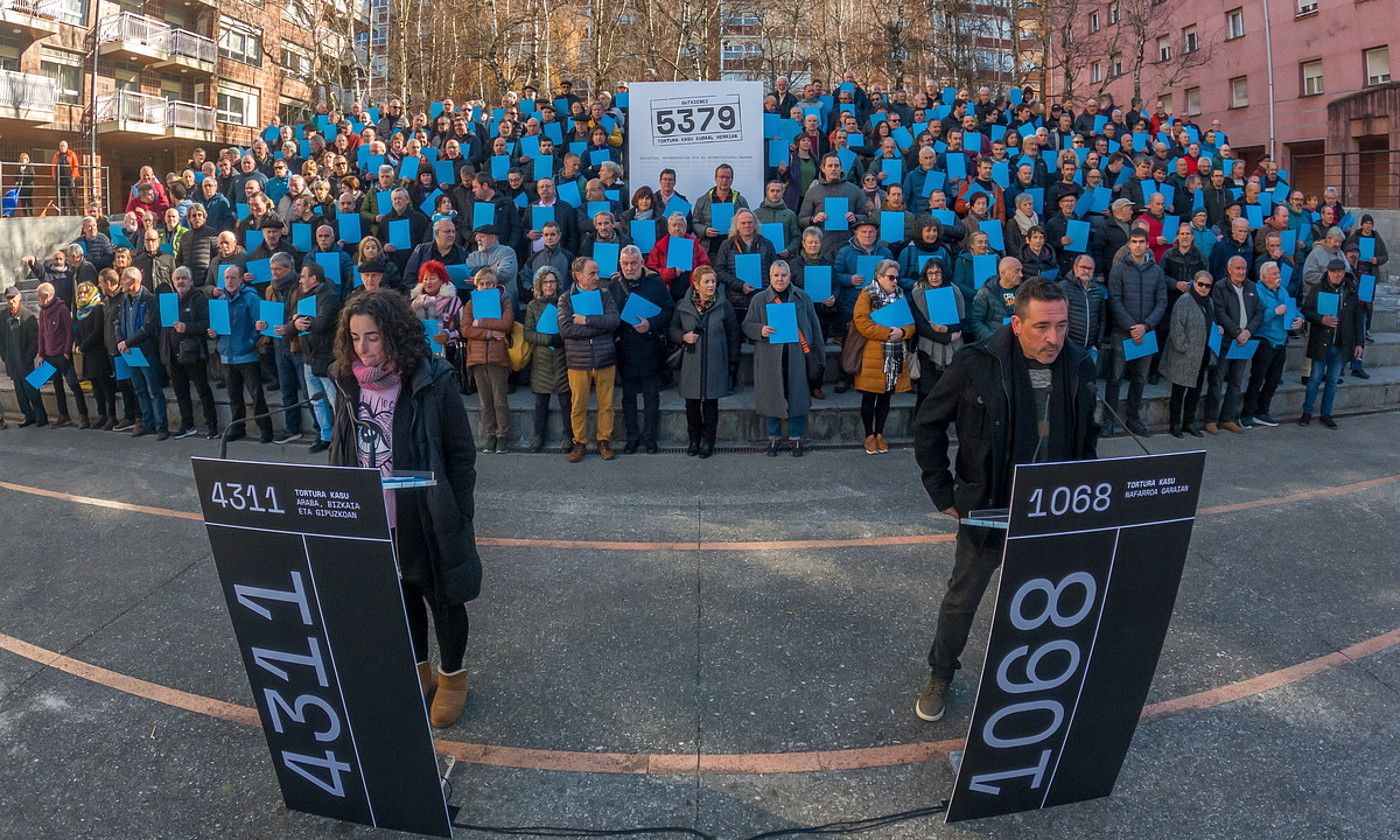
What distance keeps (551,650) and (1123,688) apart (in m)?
2.87

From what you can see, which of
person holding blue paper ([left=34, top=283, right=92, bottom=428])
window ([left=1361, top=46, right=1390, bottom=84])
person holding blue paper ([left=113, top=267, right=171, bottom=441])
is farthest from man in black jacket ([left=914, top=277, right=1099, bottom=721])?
window ([left=1361, top=46, right=1390, bottom=84])

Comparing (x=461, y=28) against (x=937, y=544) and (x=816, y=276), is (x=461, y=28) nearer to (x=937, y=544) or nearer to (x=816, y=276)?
(x=816, y=276)

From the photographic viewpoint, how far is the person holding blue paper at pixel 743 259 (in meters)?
9.41

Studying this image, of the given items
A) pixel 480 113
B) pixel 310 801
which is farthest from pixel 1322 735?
pixel 480 113

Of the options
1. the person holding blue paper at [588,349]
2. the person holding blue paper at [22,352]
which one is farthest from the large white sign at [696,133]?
the person holding blue paper at [22,352]

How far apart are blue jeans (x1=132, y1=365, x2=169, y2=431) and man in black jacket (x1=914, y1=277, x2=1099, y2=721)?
1019cm

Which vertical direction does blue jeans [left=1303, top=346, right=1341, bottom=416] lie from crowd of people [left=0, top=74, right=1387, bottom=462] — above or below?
below

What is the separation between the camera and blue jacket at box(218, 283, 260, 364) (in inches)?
391

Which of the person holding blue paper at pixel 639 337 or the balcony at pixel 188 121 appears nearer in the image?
the person holding blue paper at pixel 639 337

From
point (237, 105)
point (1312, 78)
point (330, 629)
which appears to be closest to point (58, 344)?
point (330, 629)

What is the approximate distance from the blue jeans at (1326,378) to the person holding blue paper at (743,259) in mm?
6763

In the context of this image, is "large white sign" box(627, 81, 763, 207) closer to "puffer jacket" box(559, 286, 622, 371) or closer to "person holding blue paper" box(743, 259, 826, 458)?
"person holding blue paper" box(743, 259, 826, 458)

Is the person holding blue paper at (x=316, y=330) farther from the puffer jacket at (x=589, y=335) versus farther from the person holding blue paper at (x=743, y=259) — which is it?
the person holding blue paper at (x=743, y=259)

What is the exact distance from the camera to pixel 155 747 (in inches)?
152
